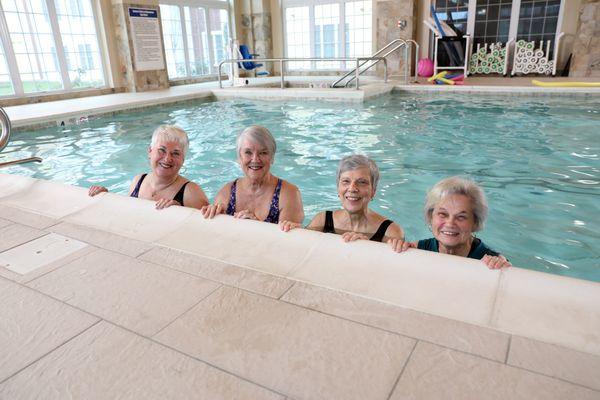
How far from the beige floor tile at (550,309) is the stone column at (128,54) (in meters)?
11.3

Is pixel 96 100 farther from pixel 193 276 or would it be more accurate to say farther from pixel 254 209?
pixel 193 276

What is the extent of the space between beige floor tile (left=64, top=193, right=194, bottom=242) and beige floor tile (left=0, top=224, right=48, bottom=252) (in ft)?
0.61

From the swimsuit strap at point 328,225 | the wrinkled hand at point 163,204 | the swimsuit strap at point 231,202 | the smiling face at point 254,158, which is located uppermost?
the smiling face at point 254,158

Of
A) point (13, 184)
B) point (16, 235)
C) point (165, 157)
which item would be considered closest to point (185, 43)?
point (13, 184)

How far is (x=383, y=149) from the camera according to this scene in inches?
233

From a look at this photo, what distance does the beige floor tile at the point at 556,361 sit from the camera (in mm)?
1224

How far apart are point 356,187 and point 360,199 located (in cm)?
7

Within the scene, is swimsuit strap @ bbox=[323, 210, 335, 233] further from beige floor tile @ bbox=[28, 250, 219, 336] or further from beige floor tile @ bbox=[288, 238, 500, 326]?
beige floor tile @ bbox=[28, 250, 219, 336]

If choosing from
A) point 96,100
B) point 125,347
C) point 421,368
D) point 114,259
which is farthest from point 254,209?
point 96,100

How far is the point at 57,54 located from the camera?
10359 millimetres

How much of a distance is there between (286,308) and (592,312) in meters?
1.01

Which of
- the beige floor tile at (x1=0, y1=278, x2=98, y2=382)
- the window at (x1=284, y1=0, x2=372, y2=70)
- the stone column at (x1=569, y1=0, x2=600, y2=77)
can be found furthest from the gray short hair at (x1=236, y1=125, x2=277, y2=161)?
the window at (x1=284, y1=0, x2=372, y2=70)

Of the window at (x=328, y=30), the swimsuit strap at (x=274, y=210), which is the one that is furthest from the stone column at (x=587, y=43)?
the swimsuit strap at (x=274, y=210)

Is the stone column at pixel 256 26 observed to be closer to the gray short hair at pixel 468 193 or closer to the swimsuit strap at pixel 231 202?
the swimsuit strap at pixel 231 202
